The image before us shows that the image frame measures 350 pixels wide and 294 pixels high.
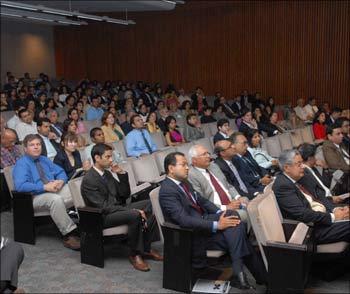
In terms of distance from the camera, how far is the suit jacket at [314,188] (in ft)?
14.2

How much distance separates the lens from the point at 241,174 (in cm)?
503

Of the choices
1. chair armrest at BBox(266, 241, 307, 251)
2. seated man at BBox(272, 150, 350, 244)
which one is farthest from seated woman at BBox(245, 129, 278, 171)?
chair armrest at BBox(266, 241, 307, 251)

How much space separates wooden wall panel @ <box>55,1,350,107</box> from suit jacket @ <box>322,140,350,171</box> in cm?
711

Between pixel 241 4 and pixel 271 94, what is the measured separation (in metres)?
2.95

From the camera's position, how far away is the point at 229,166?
15.7 ft

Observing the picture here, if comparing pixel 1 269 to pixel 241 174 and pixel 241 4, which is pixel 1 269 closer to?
pixel 241 174

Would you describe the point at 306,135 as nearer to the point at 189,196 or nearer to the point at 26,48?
the point at 189,196

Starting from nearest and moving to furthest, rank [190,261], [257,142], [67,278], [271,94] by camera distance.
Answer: [190,261]
[67,278]
[257,142]
[271,94]

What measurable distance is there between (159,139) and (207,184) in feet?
11.7

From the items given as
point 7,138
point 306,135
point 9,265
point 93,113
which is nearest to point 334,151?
point 306,135

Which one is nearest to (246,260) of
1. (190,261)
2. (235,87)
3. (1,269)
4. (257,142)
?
(190,261)

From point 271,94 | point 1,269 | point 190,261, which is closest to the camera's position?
point 1,269

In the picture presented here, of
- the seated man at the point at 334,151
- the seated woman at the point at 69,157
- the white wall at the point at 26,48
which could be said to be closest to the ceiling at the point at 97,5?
the white wall at the point at 26,48

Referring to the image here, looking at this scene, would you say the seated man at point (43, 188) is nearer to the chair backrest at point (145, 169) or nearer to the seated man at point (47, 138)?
the chair backrest at point (145, 169)
